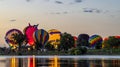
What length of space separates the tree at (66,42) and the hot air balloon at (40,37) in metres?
15.6

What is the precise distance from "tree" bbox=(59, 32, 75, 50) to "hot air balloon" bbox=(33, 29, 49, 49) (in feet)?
51.3

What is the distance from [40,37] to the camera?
500ft

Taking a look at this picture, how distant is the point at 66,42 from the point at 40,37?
21.3 metres

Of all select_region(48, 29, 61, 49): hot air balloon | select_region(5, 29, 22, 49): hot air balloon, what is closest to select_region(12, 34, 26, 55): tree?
select_region(5, 29, 22, 49): hot air balloon

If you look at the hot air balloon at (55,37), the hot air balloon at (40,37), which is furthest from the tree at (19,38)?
the hot air balloon at (40,37)

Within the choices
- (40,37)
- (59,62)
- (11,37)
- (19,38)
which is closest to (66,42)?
(19,38)

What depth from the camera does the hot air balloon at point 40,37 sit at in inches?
5975

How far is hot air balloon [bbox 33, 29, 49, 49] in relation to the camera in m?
152

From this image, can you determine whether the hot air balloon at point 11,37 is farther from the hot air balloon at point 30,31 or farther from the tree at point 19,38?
the hot air balloon at point 30,31

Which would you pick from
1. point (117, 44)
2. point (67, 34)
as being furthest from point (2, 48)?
point (117, 44)

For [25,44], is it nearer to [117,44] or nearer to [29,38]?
[29,38]

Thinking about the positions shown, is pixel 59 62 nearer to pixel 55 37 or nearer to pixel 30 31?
pixel 30 31

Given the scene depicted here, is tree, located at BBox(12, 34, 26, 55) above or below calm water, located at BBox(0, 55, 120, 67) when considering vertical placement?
above

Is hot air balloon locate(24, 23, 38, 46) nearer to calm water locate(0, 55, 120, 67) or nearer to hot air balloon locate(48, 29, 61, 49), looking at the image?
hot air balloon locate(48, 29, 61, 49)
